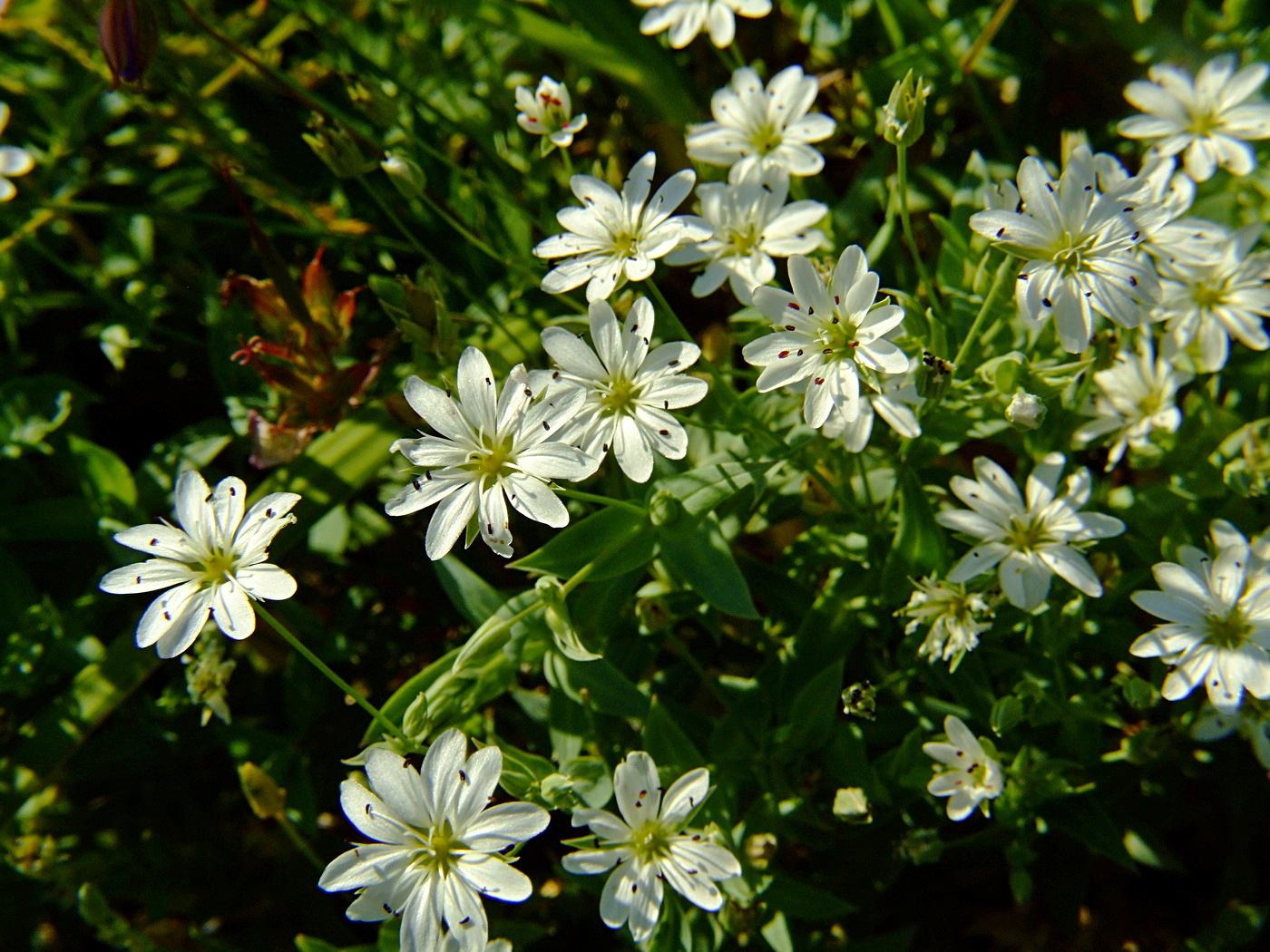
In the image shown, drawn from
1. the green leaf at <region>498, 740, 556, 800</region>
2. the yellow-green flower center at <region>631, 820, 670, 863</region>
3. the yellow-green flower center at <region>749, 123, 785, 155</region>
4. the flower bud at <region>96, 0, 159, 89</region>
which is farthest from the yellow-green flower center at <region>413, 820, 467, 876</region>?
the flower bud at <region>96, 0, 159, 89</region>

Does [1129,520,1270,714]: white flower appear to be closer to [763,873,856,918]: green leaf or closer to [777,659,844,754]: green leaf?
[777,659,844,754]: green leaf

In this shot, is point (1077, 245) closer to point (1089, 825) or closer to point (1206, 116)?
point (1206, 116)

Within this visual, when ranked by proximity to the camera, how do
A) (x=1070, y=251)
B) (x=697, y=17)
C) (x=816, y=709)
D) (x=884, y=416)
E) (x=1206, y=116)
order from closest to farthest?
(x=1070, y=251) < (x=884, y=416) < (x=816, y=709) < (x=1206, y=116) < (x=697, y=17)

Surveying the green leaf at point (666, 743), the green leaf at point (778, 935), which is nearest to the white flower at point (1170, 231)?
the green leaf at point (666, 743)

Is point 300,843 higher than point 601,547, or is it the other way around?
point 601,547

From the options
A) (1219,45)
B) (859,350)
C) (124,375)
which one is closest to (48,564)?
(124,375)

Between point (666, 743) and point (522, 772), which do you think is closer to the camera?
point (522, 772)

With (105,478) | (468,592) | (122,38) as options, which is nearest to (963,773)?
A: (468,592)
